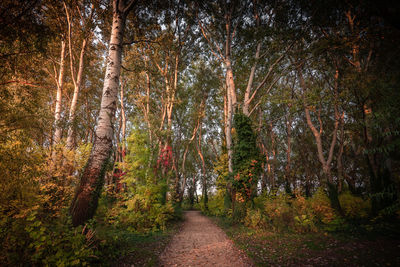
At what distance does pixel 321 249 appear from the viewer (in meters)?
4.24

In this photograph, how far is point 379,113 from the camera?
314 centimetres

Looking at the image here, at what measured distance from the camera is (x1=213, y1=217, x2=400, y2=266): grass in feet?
11.3

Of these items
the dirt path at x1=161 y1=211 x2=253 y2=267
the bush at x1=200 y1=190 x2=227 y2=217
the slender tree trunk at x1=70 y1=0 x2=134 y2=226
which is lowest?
the bush at x1=200 y1=190 x2=227 y2=217

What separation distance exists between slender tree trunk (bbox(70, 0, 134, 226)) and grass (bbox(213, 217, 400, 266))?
14.5 ft

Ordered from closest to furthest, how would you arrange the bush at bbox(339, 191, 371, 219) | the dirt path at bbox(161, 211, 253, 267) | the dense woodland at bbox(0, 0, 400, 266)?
the dense woodland at bbox(0, 0, 400, 266) < the dirt path at bbox(161, 211, 253, 267) < the bush at bbox(339, 191, 371, 219)

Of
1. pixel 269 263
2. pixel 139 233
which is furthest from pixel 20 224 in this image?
pixel 269 263

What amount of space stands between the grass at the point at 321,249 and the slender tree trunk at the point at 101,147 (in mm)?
4405

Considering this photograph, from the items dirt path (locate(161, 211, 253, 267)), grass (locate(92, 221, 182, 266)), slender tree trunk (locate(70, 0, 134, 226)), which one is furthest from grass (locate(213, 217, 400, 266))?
slender tree trunk (locate(70, 0, 134, 226))

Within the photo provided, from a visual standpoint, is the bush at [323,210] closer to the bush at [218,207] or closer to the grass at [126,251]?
the bush at [218,207]

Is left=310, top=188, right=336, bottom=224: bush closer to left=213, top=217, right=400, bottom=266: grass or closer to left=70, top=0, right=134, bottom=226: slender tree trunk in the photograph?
left=213, top=217, right=400, bottom=266: grass

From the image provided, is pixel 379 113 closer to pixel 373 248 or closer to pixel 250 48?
pixel 373 248

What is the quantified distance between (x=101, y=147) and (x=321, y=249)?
262 inches

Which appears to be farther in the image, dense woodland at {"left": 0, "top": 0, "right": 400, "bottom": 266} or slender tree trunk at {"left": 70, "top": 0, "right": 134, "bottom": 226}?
slender tree trunk at {"left": 70, "top": 0, "right": 134, "bottom": 226}

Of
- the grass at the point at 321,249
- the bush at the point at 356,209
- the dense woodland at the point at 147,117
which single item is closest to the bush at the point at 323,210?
the dense woodland at the point at 147,117
